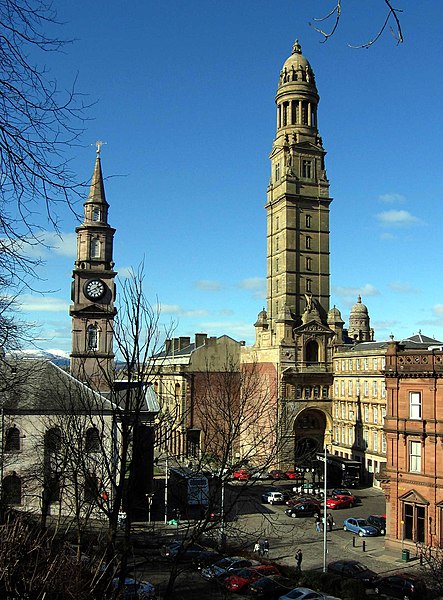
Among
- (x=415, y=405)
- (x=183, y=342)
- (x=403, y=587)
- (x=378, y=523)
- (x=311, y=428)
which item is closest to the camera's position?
(x=403, y=587)

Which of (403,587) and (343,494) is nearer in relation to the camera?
(403,587)

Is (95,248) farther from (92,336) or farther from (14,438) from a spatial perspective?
(14,438)

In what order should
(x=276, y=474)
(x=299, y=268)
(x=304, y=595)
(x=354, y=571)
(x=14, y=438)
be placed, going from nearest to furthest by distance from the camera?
(x=304, y=595), (x=354, y=571), (x=14, y=438), (x=276, y=474), (x=299, y=268)

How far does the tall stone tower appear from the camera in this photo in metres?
71.8

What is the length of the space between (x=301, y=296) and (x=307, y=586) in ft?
162

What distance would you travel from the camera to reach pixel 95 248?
57531 millimetres

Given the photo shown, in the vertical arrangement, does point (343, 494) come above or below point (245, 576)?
below

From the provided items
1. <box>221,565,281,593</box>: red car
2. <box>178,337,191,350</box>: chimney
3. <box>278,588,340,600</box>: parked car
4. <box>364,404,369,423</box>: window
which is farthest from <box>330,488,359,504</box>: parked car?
<box>178,337,191,350</box>: chimney

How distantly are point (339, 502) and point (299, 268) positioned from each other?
31772 mm

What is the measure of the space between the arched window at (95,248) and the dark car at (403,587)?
3808 centimetres

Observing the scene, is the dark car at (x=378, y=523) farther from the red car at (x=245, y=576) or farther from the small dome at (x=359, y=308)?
the small dome at (x=359, y=308)

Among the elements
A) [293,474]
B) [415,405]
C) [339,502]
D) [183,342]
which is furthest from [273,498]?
[183,342]

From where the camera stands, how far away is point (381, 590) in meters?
30.1

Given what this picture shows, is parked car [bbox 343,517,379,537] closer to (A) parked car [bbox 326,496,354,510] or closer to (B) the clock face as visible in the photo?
(A) parked car [bbox 326,496,354,510]
